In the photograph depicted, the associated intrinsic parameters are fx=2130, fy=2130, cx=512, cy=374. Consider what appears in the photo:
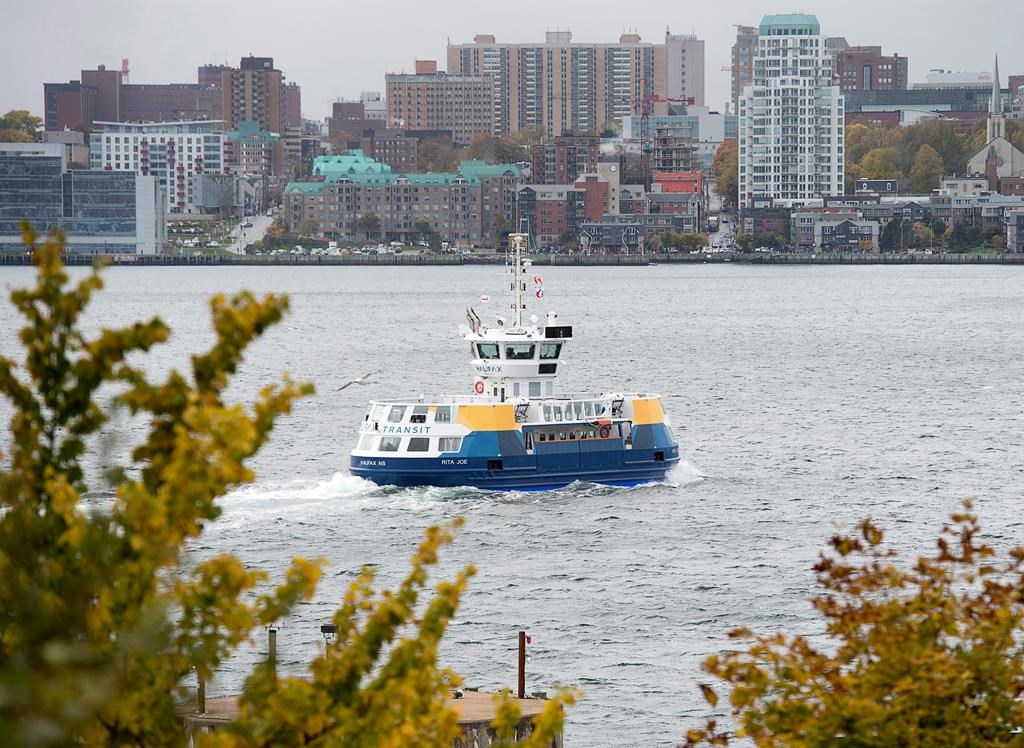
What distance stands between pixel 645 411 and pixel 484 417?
3720 mm

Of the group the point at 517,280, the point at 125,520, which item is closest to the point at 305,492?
the point at 517,280

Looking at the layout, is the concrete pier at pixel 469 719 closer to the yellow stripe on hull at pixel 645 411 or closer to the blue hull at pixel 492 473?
the blue hull at pixel 492 473

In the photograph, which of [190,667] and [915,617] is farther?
[915,617]

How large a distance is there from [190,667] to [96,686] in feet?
5.15

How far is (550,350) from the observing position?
46.9m

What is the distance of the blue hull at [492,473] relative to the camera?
4397 cm

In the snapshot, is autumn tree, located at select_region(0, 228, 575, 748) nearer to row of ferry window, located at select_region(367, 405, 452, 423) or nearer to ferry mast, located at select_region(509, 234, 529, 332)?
row of ferry window, located at select_region(367, 405, 452, 423)

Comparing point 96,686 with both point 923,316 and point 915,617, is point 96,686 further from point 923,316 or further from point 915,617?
point 923,316

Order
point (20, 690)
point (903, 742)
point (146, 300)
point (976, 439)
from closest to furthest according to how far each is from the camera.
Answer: point (20, 690), point (903, 742), point (976, 439), point (146, 300)

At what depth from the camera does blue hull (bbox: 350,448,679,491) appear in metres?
44.0

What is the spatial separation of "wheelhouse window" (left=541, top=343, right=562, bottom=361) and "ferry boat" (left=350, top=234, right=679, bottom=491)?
0.02 m

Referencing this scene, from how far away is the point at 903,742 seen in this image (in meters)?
11.1

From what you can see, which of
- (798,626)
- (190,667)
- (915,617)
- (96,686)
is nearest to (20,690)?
(96,686)

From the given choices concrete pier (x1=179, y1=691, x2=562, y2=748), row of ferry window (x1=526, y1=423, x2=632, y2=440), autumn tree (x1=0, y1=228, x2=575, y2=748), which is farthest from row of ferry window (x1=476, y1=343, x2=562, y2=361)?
autumn tree (x1=0, y1=228, x2=575, y2=748)
